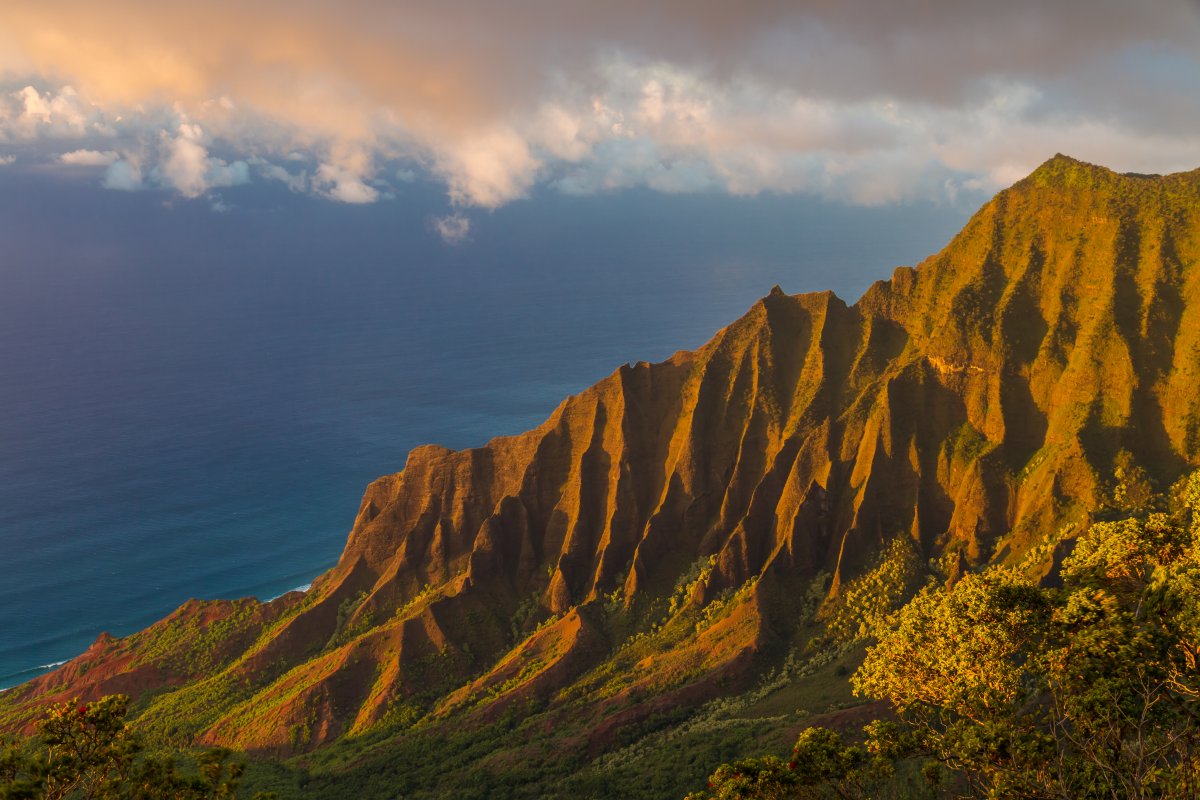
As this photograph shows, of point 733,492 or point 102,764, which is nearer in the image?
point 102,764

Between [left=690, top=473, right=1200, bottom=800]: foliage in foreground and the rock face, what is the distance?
4379cm

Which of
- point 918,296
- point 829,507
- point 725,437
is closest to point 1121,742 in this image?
point 829,507

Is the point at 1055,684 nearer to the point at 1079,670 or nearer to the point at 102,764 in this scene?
the point at 1079,670

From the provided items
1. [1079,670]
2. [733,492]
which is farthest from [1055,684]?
[733,492]

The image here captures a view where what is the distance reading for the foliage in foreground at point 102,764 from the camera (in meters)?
30.5

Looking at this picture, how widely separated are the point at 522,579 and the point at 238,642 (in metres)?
34.2

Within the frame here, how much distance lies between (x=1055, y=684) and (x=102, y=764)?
32766 millimetres

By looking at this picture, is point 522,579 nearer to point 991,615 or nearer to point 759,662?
point 759,662

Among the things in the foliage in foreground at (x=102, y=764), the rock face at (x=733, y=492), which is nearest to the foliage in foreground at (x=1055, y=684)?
the foliage in foreground at (x=102, y=764)

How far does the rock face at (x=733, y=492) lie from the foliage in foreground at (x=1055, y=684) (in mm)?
43792

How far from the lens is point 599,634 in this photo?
9131cm

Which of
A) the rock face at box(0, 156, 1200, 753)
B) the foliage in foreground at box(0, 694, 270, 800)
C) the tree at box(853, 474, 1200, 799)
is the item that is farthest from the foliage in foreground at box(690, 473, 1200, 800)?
the rock face at box(0, 156, 1200, 753)

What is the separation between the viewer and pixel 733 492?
9738cm

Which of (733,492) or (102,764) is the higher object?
(733,492)
